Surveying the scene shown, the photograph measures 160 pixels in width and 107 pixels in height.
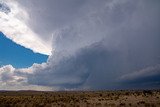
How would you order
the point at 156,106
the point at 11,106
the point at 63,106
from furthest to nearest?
1. the point at 11,106
2. the point at 63,106
3. the point at 156,106

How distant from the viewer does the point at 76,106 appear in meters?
49.4

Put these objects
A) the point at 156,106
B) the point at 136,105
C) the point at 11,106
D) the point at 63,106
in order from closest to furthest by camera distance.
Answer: the point at 156,106, the point at 136,105, the point at 63,106, the point at 11,106

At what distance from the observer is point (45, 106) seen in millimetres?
52375

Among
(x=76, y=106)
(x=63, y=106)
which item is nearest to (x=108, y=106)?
(x=76, y=106)

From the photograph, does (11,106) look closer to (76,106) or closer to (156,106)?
(76,106)

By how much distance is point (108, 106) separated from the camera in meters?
47.3

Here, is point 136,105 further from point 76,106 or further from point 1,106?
point 1,106

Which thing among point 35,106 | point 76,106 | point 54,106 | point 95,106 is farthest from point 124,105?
point 35,106

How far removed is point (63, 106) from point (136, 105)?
1389cm

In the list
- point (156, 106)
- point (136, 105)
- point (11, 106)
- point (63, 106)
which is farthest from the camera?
point (11, 106)

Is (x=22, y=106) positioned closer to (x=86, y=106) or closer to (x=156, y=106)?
(x=86, y=106)

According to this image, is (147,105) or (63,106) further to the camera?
(63,106)

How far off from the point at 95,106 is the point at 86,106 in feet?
5.60

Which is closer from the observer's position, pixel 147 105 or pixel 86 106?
pixel 147 105
